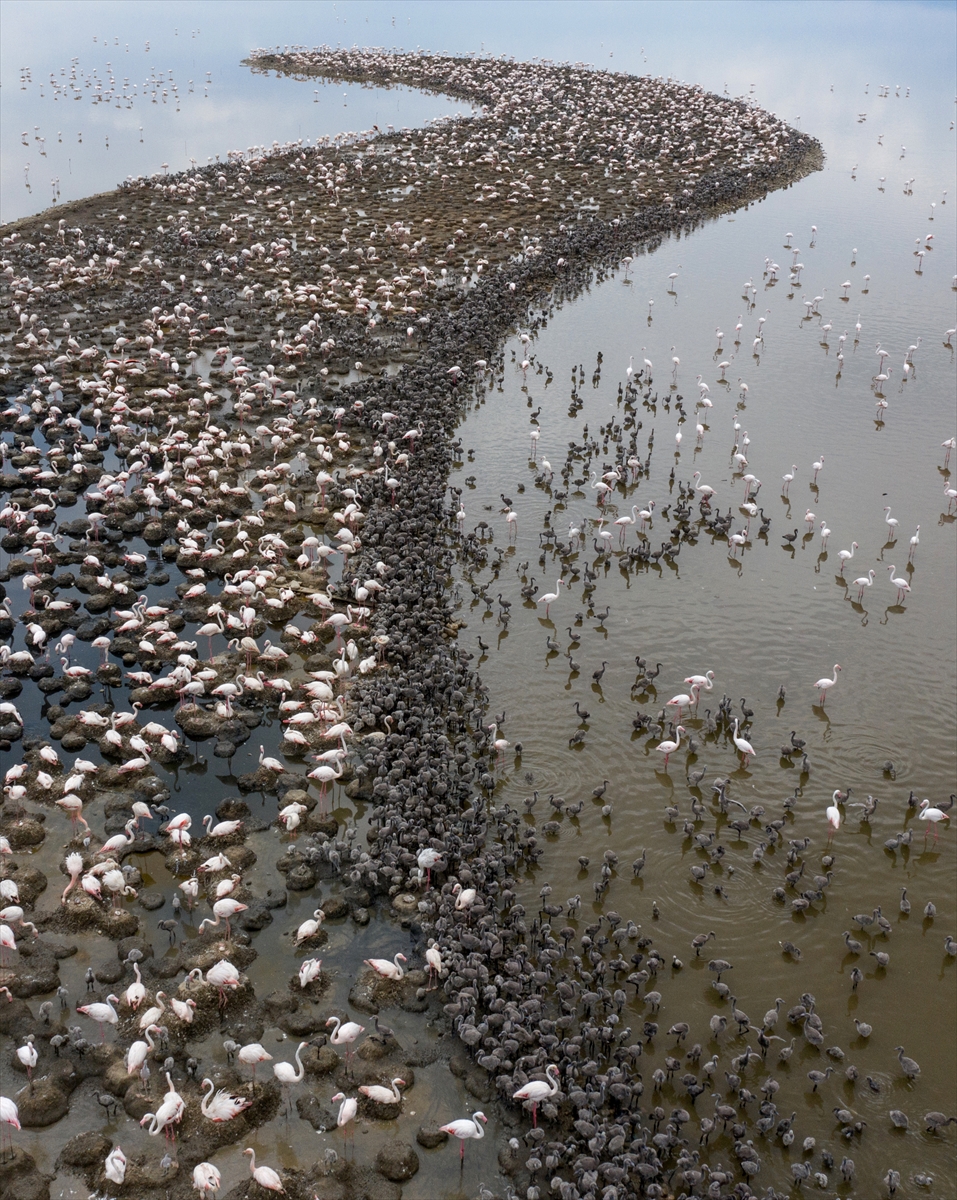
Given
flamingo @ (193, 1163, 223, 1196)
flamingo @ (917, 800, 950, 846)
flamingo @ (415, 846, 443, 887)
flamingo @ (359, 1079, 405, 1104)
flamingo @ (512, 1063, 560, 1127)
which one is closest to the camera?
flamingo @ (193, 1163, 223, 1196)

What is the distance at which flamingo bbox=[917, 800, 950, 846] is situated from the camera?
49.9 ft

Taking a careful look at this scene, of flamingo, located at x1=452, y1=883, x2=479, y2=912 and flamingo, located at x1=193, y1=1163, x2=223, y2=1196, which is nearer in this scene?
flamingo, located at x1=193, y1=1163, x2=223, y2=1196

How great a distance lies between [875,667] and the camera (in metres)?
19.2

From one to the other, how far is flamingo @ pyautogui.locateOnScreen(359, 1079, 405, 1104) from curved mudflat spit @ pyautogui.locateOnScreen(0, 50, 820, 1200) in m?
0.40

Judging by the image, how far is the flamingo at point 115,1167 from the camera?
10.5 metres

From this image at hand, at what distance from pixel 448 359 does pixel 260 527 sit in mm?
10139

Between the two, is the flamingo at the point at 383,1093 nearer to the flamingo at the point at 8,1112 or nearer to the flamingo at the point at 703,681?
the flamingo at the point at 8,1112

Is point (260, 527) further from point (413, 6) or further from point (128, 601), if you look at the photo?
point (413, 6)

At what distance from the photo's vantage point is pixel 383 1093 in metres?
11.3

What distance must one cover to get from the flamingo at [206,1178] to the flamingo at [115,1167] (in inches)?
29.4

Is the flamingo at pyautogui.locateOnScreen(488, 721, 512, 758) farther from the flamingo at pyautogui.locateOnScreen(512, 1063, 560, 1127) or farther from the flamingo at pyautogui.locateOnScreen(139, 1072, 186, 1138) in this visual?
the flamingo at pyautogui.locateOnScreen(139, 1072, 186, 1138)

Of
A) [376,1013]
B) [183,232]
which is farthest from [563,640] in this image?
[183,232]

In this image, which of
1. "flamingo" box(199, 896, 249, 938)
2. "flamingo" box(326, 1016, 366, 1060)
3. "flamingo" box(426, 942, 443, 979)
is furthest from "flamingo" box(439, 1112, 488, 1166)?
"flamingo" box(199, 896, 249, 938)

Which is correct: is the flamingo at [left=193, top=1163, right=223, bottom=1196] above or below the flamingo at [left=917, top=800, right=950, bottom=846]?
below
